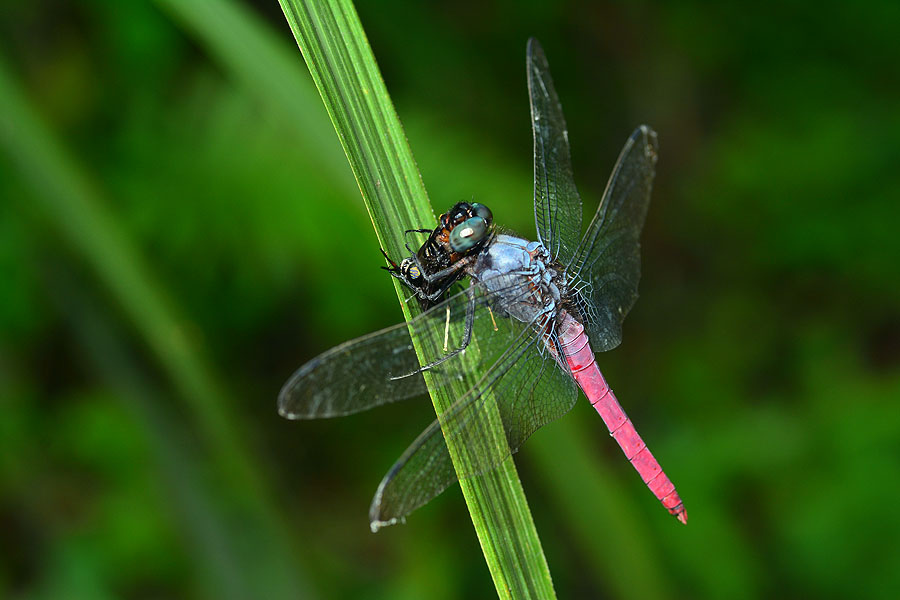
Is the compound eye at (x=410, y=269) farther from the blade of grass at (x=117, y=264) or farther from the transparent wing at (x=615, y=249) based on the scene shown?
the blade of grass at (x=117, y=264)

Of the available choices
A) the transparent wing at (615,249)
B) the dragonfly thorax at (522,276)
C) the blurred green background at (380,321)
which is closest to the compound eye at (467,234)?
the dragonfly thorax at (522,276)

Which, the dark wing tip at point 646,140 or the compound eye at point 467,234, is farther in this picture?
the dark wing tip at point 646,140

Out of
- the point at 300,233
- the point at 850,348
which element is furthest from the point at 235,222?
the point at 850,348

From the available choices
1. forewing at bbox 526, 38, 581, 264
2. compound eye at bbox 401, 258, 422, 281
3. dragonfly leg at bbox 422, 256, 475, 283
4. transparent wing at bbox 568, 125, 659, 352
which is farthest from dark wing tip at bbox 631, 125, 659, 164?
compound eye at bbox 401, 258, 422, 281

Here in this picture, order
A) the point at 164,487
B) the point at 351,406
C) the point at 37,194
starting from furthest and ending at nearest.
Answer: the point at 164,487
the point at 37,194
the point at 351,406

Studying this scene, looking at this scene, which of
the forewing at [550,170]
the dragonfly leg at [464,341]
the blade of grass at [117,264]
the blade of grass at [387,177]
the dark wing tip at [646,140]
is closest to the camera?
the blade of grass at [387,177]

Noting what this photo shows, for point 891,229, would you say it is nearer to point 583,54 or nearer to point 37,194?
point 583,54

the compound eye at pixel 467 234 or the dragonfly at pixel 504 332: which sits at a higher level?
the compound eye at pixel 467 234
